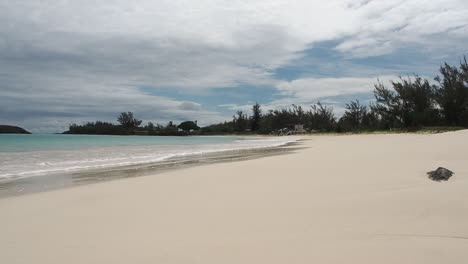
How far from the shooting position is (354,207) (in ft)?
9.59

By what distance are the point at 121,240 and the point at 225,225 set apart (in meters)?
0.80

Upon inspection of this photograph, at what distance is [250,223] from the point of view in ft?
8.62

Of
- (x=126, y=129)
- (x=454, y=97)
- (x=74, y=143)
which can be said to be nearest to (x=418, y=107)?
(x=454, y=97)

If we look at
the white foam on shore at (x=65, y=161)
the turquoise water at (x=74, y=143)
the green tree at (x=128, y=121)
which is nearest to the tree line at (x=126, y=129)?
the green tree at (x=128, y=121)

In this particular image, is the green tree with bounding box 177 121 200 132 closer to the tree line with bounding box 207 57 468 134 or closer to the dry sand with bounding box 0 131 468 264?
the tree line with bounding box 207 57 468 134

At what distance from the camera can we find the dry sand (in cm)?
198

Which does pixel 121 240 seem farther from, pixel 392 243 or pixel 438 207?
pixel 438 207

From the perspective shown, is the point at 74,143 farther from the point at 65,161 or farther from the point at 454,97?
the point at 454,97

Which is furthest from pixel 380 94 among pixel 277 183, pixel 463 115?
pixel 277 183

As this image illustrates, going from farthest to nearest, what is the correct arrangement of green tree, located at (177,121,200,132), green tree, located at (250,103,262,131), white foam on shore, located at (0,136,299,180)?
green tree, located at (177,121,200,132) → green tree, located at (250,103,262,131) → white foam on shore, located at (0,136,299,180)

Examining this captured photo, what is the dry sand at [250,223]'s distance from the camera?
1979 mm

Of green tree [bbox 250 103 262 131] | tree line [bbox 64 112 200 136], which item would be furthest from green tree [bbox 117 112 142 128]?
green tree [bbox 250 103 262 131]

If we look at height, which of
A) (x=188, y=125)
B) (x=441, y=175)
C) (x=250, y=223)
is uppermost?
(x=188, y=125)

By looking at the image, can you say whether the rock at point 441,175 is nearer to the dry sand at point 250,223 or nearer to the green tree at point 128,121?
the dry sand at point 250,223
